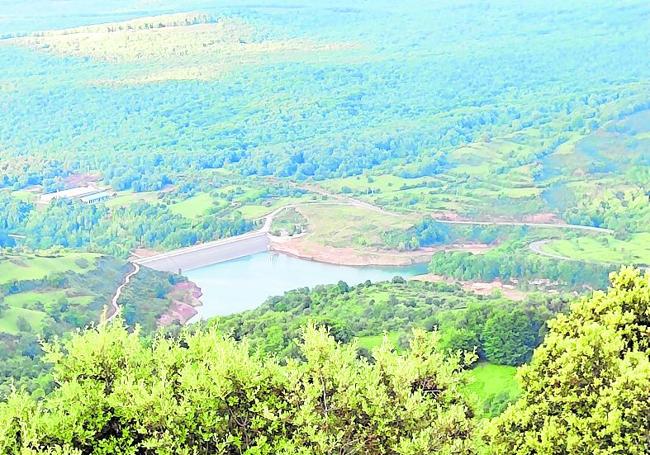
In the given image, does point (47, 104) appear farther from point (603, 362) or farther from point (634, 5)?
point (603, 362)

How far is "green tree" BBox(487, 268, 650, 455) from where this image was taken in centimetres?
1182

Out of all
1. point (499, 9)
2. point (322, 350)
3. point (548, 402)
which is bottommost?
point (499, 9)

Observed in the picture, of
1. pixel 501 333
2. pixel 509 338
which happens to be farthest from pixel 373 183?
pixel 509 338

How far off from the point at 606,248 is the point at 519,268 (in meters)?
6.51

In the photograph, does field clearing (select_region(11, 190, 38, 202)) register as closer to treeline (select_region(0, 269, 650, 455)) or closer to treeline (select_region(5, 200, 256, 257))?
treeline (select_region(5, 200, 256, 257))

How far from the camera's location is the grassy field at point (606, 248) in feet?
192

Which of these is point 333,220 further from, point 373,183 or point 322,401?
point 322,401

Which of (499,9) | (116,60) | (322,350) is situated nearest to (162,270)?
(322,350)

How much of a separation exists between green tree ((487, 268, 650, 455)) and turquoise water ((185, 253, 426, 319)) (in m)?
42.3

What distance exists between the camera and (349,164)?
299 feet

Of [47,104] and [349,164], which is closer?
[349,164]

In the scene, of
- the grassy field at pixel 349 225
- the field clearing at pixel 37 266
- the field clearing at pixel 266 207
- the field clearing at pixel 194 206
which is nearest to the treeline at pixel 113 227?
the field clearing at pixel 194 206

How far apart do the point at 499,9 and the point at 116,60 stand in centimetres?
6747

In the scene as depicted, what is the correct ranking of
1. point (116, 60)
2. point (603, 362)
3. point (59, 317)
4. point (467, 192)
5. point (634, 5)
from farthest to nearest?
1. point (634, 5)
2. point (116, 60)
3. point (467, 192)
4. point (59, 317)
5. point (603, 362)
